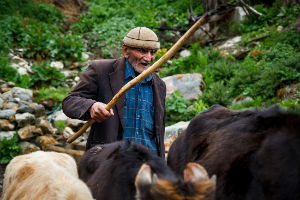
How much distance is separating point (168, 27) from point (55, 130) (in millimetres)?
8950

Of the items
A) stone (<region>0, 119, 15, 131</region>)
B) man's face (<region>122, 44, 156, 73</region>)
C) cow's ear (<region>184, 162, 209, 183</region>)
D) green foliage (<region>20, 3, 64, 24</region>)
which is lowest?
stone (<region>0, 119, 15, 131</region>)

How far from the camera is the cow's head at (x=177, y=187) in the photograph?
1987mm

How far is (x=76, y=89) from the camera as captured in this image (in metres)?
4.06

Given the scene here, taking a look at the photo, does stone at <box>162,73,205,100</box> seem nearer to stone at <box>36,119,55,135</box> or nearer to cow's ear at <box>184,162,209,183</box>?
stone at <box>36,119,55,135</box>

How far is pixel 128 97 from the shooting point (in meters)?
4.19

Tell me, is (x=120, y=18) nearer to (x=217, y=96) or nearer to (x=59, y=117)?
(x=59, y=117)

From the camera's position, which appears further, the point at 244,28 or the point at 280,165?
the point at 244,28

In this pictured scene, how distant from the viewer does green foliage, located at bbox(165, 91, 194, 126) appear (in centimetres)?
958

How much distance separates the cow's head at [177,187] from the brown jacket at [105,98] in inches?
75.3

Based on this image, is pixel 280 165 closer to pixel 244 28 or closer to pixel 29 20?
pixel 244 28

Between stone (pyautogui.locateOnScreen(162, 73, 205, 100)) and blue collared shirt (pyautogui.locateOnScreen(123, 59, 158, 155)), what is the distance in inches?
Answer: 252

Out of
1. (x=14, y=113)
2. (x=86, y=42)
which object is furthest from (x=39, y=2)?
(x=14, y=113)

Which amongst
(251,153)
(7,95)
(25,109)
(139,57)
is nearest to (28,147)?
(25,109)

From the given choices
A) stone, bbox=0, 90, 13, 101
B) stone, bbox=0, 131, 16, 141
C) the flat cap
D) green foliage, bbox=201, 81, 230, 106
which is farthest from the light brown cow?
stone, bbox=0, 90, 13, 101
